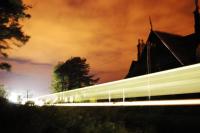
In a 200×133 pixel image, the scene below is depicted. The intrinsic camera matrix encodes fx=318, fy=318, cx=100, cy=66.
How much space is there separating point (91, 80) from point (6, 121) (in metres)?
54.9

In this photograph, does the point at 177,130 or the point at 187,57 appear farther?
the point at 187,57

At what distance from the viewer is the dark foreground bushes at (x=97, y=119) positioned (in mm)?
14117

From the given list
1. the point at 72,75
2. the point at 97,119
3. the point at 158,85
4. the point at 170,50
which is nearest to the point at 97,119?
the point at 97,119

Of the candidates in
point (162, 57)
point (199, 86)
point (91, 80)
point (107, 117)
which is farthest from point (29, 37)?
point (91, 80)

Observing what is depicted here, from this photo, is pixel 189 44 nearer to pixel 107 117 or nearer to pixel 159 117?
pixel 159 117

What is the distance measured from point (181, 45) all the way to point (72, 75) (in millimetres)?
36727

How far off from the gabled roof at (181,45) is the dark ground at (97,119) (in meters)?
11.5

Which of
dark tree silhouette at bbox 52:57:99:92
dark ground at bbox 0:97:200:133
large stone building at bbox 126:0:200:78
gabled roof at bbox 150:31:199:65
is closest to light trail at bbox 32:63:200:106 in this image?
dark ground at bbox 0:97:200:133

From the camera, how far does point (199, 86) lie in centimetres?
1406

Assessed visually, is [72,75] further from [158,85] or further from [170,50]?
[158,85]

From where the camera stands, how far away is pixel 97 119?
54.2ft

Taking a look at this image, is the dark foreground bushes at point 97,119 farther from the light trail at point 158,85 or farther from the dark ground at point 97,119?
the light trail at point 158,85

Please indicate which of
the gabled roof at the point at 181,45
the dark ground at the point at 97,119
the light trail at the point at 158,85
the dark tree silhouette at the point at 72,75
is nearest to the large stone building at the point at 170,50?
the gabled roof at the point at 181,45

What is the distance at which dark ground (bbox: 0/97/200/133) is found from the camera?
46.3 ft
